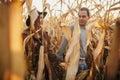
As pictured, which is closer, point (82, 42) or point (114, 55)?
point (114, 55)

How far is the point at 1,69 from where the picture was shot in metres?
0.48

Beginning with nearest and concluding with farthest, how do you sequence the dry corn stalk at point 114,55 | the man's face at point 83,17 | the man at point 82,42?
the dry corn stalk at point 114,55
the man at point 82,42
the man's face at point 83,17

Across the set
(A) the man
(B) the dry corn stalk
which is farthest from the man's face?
(B) the dry corn stalk

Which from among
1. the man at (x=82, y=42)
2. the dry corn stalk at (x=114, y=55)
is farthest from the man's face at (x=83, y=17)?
the dry corn stalk at (x=114, y=55)

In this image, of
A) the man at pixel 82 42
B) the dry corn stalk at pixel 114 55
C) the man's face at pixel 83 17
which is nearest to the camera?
the dry corn stalk at pixel 114 55

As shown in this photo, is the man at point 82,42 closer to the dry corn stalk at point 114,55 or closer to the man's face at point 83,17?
the man's face at point 83,17

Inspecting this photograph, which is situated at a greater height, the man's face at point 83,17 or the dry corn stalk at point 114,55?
the man's face at point 83,17

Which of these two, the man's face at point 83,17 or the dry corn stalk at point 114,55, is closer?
the dry corn stalk at point 114,55

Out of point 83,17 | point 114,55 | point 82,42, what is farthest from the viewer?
point 83,17

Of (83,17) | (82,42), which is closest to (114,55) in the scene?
(82,42)

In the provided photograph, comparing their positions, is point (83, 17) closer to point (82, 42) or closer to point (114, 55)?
point (82, 42)

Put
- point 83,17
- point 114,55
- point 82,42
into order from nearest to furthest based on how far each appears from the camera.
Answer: point 114,55 < point 82,42 < point 83,17

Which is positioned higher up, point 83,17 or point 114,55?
point 83,17

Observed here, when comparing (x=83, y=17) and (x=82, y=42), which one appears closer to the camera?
(x=82, y=42)
